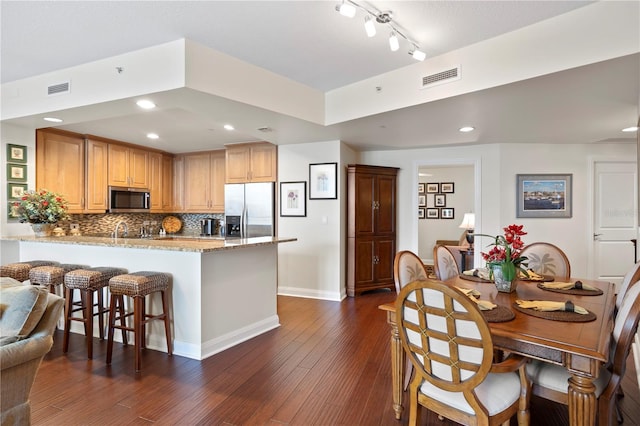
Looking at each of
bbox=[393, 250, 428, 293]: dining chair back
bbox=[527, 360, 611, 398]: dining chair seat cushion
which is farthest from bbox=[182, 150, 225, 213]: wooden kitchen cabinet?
bbox=[527, 360, 611, 398]: dining chair seat cushion

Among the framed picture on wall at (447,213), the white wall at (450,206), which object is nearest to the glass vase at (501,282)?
the white wall at (450,206)

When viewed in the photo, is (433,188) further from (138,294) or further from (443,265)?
(138,294)

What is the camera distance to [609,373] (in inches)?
64.6

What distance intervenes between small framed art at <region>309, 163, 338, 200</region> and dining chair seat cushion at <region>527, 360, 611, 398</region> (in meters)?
3.36

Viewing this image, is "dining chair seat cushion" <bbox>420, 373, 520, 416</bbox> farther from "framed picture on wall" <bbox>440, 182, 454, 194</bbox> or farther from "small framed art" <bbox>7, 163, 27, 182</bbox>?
"framed picture on wall" <bbox>440, 182, 454, 194</bbox>

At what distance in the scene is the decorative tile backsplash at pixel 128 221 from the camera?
5.15 m

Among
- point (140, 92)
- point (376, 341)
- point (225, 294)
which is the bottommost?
point (376, 341)

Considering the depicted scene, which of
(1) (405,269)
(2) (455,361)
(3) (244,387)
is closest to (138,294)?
(3) (244,387)

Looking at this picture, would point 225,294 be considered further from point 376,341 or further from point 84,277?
point 376,341

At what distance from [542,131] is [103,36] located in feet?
15.7

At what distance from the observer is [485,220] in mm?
5188

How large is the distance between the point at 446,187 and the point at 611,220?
3.24 m

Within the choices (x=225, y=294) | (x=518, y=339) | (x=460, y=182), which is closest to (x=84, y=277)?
(x=225, y=294)

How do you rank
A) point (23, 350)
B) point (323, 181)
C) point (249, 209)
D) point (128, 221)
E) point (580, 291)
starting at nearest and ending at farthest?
1. point (23, 350)
2. point (580, 291)
3. point (323, 181)
4. point (249, 209)
5. point (128, 221)
